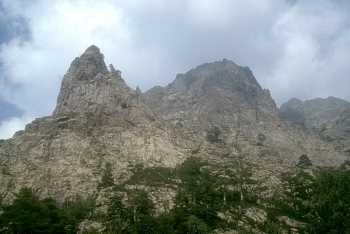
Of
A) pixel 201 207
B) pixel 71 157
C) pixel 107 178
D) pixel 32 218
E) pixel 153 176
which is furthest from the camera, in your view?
pixel 71 157

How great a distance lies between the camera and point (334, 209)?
458ft

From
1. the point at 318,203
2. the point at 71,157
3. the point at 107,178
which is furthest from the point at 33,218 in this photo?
the point at 318,203

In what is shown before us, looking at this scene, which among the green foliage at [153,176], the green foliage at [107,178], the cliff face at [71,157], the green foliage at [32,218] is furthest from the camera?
the green foliage at [153,176]

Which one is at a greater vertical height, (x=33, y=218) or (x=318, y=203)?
(x=318, y=203)

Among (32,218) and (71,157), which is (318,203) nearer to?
(32,218)

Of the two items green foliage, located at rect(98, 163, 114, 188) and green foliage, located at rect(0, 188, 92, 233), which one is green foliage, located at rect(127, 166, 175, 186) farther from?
green foliage, located at rect(0, 188, 92, 233)

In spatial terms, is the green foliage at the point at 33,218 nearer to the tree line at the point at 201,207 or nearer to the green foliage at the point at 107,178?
the tree line at the point at 201,207

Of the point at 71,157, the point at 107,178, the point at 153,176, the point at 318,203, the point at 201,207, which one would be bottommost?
the point at 201,207

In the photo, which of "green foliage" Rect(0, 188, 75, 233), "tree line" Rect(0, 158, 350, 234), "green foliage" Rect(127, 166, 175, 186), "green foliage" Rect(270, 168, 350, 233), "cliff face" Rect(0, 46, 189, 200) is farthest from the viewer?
"green foliage" Rect(127, 166, 175, 186)

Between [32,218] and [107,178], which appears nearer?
[32,218]

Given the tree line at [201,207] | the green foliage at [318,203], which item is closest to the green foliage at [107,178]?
the tree line at [201,207]

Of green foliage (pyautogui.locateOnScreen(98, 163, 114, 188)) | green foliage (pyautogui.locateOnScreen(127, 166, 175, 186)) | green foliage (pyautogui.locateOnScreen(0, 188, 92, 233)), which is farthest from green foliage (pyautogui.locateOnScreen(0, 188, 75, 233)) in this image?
green foliage (pyautogui.locateOnScreen(127, 166, 175, 186))

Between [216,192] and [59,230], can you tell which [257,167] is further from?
[59,230]

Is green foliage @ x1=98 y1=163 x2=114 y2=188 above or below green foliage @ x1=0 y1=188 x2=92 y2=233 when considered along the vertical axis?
above
